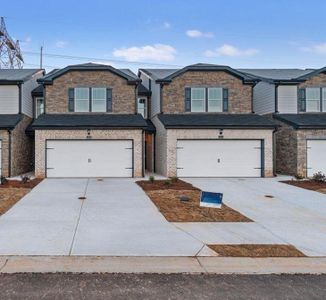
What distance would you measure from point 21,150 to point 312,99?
63.3 ft

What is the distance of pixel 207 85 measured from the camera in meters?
21.5

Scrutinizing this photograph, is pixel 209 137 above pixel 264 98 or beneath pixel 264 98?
beneath

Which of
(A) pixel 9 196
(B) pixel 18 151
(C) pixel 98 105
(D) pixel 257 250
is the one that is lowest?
(D) pixel 257 250

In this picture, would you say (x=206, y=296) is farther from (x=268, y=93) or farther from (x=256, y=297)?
(x=268, y=93)

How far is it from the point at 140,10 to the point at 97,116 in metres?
7.00

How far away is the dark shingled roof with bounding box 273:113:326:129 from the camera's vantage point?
1955 centimetres

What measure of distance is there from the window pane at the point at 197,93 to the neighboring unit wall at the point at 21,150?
10.9 meters

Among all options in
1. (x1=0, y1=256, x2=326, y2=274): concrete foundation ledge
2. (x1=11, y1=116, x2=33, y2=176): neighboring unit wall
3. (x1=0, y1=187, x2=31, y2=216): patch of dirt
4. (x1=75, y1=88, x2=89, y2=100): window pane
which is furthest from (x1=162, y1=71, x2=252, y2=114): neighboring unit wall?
(x1=0, y1=256, x2=326, y2=274): concrete foundation ledge

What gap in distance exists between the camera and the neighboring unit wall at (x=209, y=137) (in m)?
19.3

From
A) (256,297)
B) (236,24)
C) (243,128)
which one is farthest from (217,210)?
(236,24)

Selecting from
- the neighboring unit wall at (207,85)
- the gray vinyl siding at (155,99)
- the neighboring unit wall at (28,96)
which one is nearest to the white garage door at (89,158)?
the gray vinyl siding at (155,99)

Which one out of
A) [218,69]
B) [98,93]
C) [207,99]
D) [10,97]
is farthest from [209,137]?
[10,97]

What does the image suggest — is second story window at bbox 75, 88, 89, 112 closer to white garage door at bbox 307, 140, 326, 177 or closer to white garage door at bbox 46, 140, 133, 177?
white garage door at bbox 46, 140, 133, 177

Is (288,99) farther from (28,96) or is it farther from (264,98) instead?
(28,96)
